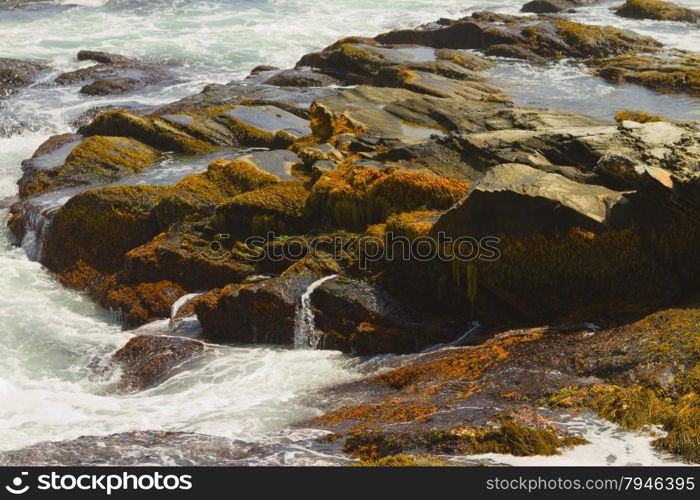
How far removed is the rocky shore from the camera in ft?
24.7

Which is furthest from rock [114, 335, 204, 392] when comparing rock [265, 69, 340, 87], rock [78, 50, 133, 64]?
rock [78, 50, 133, 64]

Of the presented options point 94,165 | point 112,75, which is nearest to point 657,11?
point 112,75

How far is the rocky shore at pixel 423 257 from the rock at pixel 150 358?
33mm

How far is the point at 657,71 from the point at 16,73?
70.2 ft

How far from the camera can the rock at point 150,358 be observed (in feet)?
33.9

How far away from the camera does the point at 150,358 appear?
1072 centimetres

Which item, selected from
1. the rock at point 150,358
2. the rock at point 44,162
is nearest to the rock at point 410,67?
the rock at point 44,162

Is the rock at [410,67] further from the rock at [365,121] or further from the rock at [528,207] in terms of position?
the rock at [528,207]

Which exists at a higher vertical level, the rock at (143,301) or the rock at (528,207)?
the rock at (528,207)

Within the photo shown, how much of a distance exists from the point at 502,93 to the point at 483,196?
11.3 m

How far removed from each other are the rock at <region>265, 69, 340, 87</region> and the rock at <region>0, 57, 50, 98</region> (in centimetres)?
932

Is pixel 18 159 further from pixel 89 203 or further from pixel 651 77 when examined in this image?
pixel 651 77


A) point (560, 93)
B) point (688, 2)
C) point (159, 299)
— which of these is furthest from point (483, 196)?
point (688, 2)

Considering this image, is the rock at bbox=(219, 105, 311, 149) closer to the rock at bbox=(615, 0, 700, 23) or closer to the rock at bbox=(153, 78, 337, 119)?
the rock at bbox=(153, 78, 337, 119)
